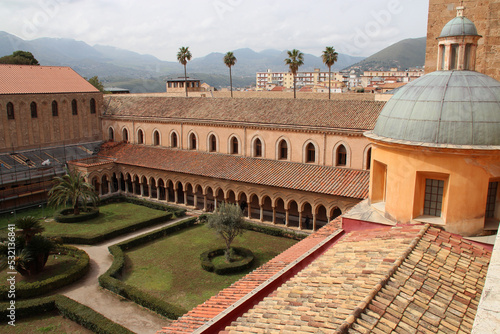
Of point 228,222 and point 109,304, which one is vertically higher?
point 228,222

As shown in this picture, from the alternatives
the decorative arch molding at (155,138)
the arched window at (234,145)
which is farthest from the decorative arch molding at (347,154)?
the decorative arch molding at (155,138)

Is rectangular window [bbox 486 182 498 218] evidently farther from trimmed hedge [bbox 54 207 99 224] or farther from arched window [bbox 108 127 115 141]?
arched window [bbox 108 127 115 141]

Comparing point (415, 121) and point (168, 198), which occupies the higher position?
point (415, 121)

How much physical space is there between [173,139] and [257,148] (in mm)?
9929

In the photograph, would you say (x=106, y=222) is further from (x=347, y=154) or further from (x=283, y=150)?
(x=347, y=154)

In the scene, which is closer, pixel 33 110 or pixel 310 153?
pixel 310 153

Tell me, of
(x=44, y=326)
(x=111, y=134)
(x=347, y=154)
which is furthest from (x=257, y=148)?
(x=44, y=326)

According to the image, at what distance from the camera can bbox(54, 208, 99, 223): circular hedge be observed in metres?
Result: 31.8

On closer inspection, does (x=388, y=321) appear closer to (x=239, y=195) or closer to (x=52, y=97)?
(x=239, y=195)

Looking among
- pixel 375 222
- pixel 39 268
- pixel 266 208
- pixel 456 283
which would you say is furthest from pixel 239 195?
pixel 456 283

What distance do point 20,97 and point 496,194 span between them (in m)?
39.0

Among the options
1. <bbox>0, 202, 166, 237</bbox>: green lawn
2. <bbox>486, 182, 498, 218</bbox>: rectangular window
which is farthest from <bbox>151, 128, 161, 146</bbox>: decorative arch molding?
<bbox>486, 182, 498, 218</bbox>: rectangular window

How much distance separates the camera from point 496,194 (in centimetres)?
1192

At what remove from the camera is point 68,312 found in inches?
728
